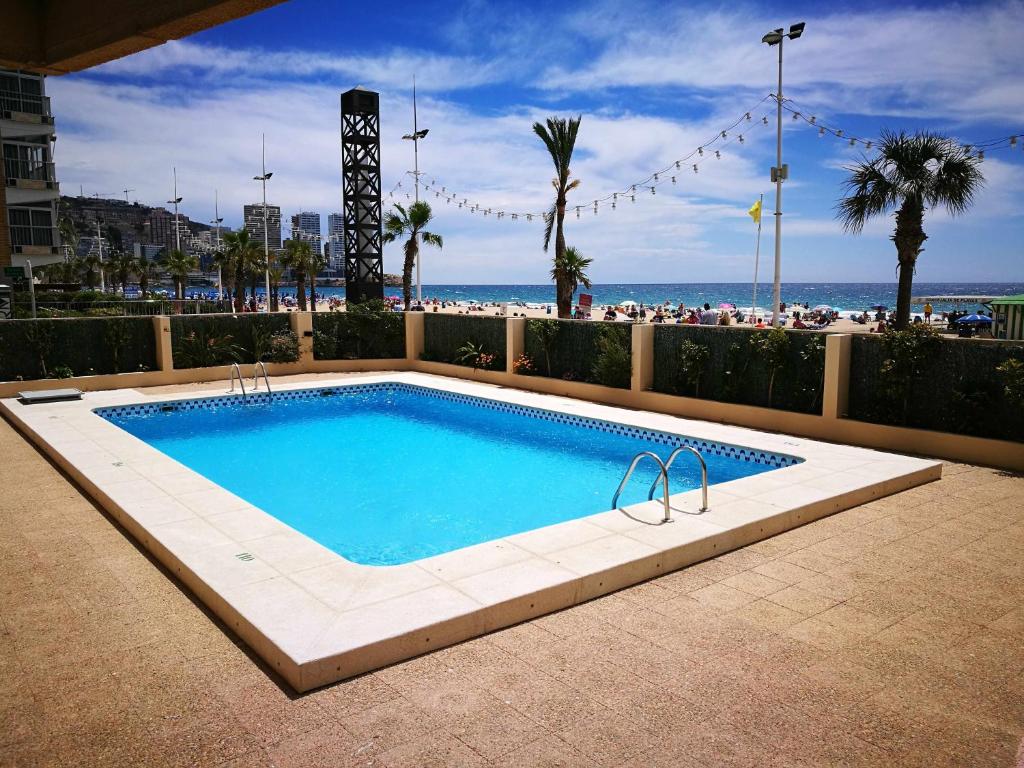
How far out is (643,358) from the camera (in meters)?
15.1

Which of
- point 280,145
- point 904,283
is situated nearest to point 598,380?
point 904,283

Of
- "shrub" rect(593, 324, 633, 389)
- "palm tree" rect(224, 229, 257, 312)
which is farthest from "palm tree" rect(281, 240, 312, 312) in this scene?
"shrub" rect(593, 324, 633, 389)

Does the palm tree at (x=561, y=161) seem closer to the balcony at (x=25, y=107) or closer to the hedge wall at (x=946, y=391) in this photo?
the hedge wall at (x=946, y=391)

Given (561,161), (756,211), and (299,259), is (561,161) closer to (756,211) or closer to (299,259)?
(756,211)

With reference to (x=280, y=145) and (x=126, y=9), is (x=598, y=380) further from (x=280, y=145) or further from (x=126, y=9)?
(x=280, y=145)

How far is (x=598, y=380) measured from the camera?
16.0 meters

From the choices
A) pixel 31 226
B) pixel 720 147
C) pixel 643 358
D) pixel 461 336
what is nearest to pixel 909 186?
pixel 643 358

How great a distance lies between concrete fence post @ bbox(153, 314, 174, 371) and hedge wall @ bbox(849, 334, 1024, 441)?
603 inches

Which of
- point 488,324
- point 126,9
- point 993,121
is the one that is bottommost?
point 488,324

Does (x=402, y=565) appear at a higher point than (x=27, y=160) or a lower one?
lower

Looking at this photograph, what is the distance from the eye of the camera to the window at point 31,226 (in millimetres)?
42750

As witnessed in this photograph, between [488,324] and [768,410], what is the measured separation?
805 cm

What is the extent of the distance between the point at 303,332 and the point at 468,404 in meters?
6.48

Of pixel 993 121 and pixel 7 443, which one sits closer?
pixel 7 443
